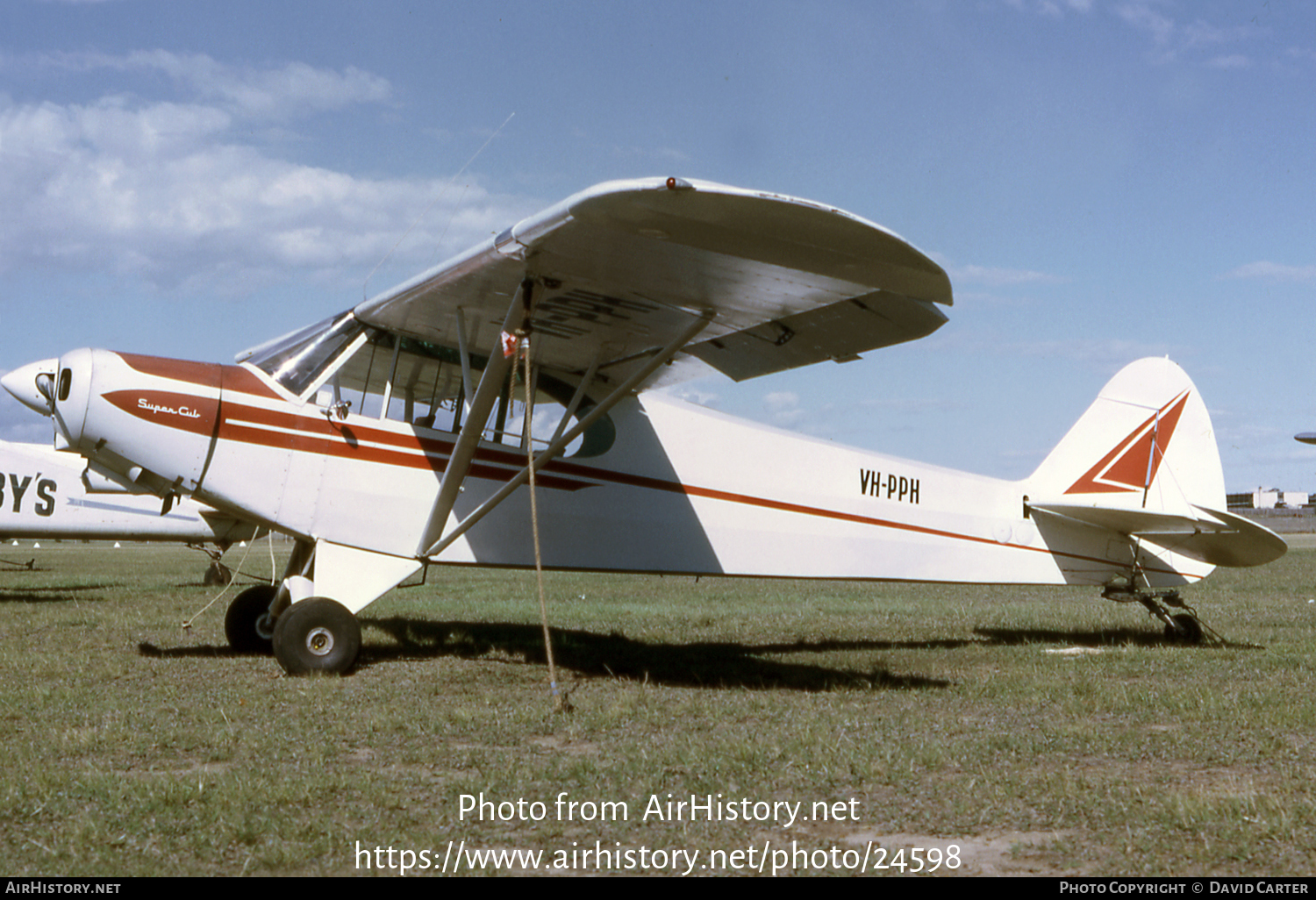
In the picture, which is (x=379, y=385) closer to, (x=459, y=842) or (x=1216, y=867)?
(x=459, y=842)

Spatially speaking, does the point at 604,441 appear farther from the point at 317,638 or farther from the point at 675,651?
the point at 317,638

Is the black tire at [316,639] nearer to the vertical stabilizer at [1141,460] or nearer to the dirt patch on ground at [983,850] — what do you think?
the dirt patch on ground at [983,850]

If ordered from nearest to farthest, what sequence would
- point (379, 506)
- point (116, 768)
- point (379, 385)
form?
point (116, 768) < point (379, 506) < point (379, 385)

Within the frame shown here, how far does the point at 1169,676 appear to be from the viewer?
7.49 m

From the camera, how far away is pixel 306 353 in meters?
7.85

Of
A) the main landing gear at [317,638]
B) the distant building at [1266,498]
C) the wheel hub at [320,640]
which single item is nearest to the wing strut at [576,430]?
the main landing gear at [317,638]

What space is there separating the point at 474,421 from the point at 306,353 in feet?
5.61

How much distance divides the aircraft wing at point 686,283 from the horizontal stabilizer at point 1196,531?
12.4 ft

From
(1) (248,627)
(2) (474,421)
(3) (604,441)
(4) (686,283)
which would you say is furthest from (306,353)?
(4) (686,283)

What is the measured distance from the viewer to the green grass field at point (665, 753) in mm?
3445

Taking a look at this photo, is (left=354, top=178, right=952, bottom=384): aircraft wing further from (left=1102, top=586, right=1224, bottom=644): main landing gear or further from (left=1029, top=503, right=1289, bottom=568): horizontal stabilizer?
(left=1102, top=586, right=1224, bottom=644): main landing gear

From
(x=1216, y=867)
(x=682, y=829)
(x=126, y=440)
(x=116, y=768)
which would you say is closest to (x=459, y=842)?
(x=682, y=829)

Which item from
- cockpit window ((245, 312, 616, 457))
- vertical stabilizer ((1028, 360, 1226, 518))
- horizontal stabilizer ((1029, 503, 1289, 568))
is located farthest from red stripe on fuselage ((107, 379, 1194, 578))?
vertical stabilizer ((1028, 360, 1226, 518))
